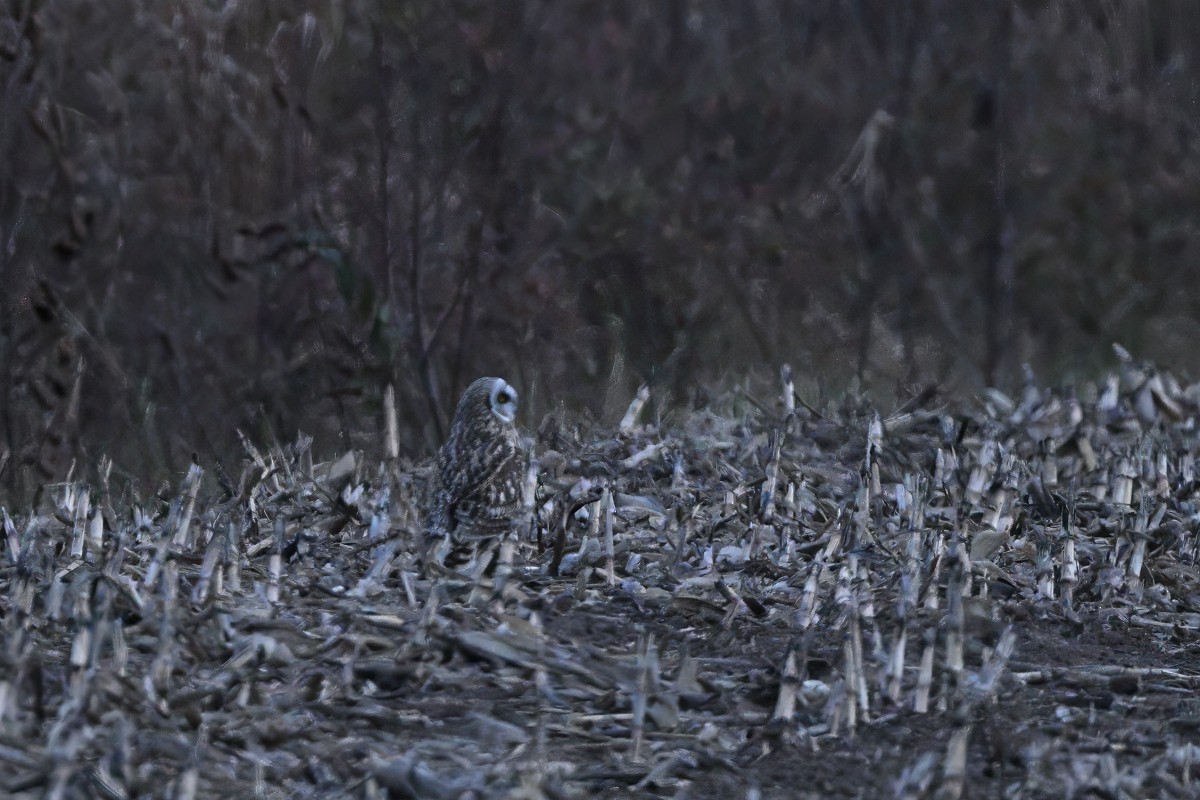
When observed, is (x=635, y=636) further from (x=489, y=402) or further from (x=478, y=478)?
(x=489, y=402)

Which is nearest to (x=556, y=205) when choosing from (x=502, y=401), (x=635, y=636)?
(x=502, y=401)

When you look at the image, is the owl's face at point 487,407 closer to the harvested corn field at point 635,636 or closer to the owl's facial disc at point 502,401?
the owl's facial disc at point 502,401

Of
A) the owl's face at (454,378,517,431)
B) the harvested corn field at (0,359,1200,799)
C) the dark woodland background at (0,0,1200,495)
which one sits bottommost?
the harvested corn field at (0,359,1200,799)

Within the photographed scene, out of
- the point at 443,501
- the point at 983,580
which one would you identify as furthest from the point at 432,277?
the point at 983,580

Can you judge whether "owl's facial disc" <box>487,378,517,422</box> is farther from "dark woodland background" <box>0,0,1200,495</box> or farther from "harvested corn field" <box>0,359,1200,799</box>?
"dark woodland background" <box>0,0,1200,495</box>

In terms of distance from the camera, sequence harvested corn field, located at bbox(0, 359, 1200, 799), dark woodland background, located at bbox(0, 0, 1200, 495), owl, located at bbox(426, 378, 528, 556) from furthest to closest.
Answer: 1. dark woodland background, located at bbox(0, 0, 1200, 495)
2. owl, located at bbox(426, 378, 528, 556)
3. harvested corn field, located at bbox(0, 359, 1200, 799)

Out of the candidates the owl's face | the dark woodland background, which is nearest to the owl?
the owl's face

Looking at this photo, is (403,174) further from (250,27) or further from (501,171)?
(250,27)

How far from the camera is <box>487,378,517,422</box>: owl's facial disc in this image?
4972mm

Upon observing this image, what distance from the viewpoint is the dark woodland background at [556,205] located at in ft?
27.4

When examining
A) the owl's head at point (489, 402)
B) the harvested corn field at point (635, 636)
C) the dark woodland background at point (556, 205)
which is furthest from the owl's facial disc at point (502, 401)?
the dark woodland background at point (556, 205)

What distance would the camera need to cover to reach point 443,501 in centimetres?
473

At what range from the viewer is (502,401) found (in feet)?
16.5

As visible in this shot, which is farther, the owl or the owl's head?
the owl's head
